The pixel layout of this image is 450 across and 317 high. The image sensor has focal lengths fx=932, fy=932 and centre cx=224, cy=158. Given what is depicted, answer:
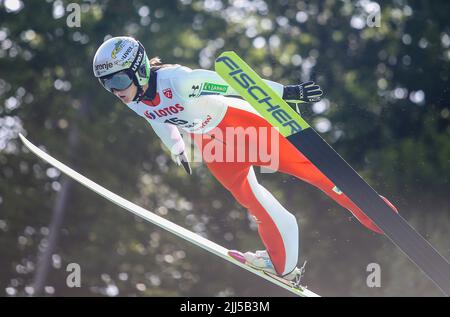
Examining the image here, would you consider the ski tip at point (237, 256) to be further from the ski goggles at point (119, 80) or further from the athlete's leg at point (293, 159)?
the ski goggles at point (119, 80)

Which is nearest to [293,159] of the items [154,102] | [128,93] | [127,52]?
[154,102]

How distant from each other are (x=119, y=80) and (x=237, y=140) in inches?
34.7

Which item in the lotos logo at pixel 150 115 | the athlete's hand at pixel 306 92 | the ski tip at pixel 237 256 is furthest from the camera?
the ski tip at pixel 237 256

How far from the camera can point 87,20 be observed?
15.7 metres

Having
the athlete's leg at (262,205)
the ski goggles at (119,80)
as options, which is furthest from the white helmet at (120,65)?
the athlete's leg at (262,205)

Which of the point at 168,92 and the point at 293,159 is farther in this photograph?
the point at 293,159

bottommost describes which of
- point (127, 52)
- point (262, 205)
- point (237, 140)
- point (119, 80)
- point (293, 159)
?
point (262, 205)

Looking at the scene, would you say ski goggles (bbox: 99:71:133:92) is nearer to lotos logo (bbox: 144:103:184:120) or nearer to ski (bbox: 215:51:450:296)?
lotos logo (bbox: 144:103:184:120)

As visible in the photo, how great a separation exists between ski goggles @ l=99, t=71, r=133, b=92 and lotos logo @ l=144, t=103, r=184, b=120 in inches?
10.8

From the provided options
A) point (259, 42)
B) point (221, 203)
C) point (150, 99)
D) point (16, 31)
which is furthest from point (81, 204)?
point (150, 99)

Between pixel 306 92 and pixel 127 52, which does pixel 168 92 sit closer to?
pixel 127 52

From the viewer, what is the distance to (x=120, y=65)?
19.4ft

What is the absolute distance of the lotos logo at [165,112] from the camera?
604 centimetres

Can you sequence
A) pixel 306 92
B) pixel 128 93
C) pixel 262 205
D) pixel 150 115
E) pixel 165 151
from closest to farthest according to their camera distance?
pixel 306 92, pixel 128 93, pixel 150 115, pixel 262 205, pixel 165 151
